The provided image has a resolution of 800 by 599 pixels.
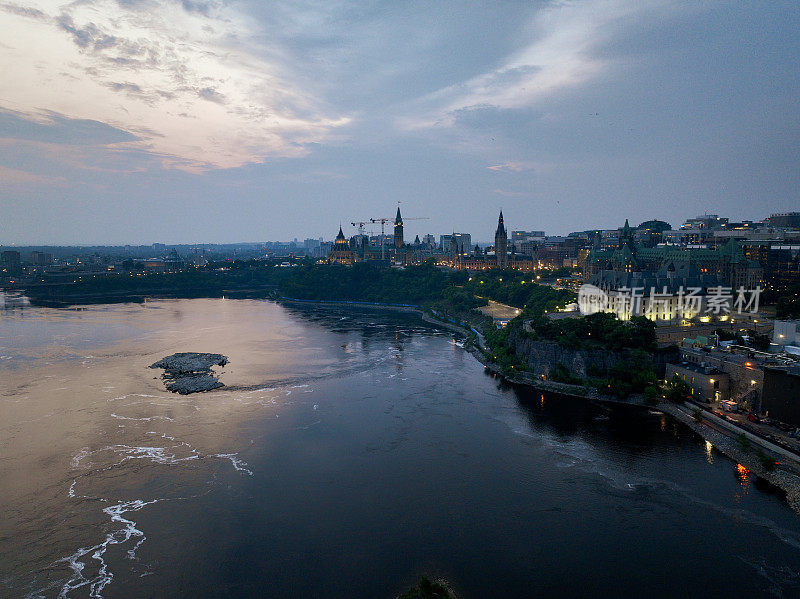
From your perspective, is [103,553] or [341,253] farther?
[341,253]

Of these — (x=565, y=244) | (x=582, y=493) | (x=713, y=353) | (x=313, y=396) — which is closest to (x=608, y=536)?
(x=582, y=493)

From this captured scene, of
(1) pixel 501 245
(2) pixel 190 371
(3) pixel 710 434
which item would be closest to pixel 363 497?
(3) pixel 710 434

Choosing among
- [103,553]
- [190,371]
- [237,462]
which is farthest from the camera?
[190,371]

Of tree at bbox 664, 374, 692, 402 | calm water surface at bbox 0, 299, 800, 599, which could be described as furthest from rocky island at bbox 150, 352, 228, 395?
tree at bbox 664, 374, 692, 402

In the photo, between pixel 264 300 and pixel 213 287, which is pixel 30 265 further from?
pixel 264 300

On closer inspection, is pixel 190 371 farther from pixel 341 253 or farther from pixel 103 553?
pixel 341 253

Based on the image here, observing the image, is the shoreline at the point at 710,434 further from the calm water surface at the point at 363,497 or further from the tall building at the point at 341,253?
the tall building at the point at 341,253
